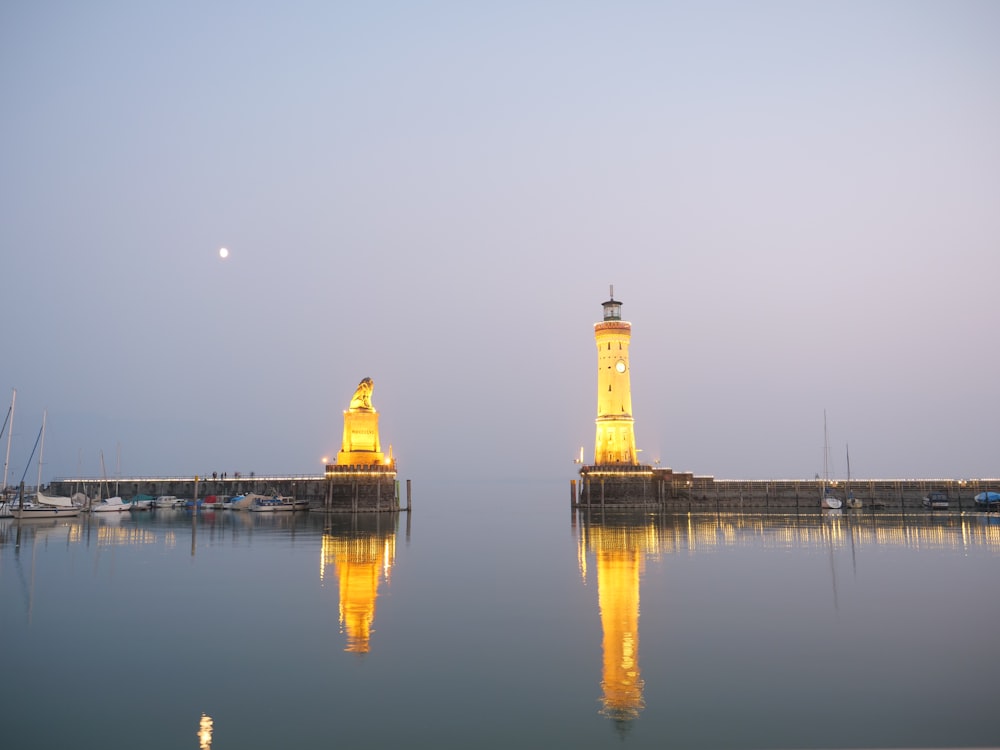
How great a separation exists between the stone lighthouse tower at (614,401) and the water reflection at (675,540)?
273 inches

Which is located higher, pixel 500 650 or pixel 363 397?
pixel 363 397

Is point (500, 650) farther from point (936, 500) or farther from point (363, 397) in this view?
point (936, 500)

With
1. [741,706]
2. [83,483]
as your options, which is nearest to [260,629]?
[741,706]

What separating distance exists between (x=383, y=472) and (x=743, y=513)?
1510 inches

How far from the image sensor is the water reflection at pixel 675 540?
61.0 ft

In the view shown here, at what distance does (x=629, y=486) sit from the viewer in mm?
83438

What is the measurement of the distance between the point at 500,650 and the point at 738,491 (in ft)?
231

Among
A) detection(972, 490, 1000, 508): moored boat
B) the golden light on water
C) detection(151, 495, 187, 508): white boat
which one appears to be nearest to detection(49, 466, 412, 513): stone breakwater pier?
detection(151, 495, 187, 508): white boat

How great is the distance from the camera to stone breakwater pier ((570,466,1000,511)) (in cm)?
8306

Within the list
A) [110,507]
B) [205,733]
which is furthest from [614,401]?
[205,733]

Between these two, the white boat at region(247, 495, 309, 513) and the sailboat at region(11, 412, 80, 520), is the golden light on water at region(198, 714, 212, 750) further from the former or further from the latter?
the white boat at region(247, 495, 309, 513)

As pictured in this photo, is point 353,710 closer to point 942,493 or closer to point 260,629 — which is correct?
point 260,629

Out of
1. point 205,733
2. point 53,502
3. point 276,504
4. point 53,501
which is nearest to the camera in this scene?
point 205,733

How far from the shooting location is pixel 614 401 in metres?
86.5
